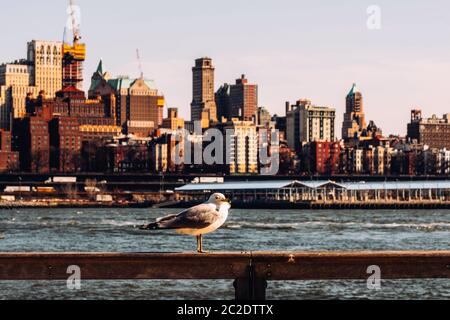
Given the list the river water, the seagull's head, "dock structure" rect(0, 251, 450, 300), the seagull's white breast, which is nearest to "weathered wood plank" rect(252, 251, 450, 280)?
"dock structure" rect(0, 251, 450, 300)

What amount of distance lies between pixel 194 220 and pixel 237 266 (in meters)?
0.64

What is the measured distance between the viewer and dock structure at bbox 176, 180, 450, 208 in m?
154

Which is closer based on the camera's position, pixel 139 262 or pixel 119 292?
pixel 139 262

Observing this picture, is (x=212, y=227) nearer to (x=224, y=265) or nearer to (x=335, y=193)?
(x=224, y=265)

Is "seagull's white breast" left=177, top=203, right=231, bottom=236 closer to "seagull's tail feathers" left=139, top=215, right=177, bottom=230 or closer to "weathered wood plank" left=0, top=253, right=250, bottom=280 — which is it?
"seagull's tail feathers" left=139, top=215, right=177, bottom=230

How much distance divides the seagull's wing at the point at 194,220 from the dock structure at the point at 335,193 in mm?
141008

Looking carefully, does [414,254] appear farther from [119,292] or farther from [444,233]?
[444,233]

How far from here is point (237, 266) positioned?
984cm

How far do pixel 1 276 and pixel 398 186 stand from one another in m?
158

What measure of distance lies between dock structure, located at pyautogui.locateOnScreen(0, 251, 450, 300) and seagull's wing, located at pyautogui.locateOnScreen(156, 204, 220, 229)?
1.42 ft

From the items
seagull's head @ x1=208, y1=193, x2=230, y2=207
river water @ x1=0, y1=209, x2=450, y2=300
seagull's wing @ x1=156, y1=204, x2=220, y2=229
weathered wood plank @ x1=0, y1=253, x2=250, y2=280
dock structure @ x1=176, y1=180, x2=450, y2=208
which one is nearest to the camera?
weathered wood plank @ x1=0, y1=253, x2=250, y2=280

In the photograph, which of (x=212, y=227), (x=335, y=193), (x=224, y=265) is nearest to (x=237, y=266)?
(x=224, y=265)
